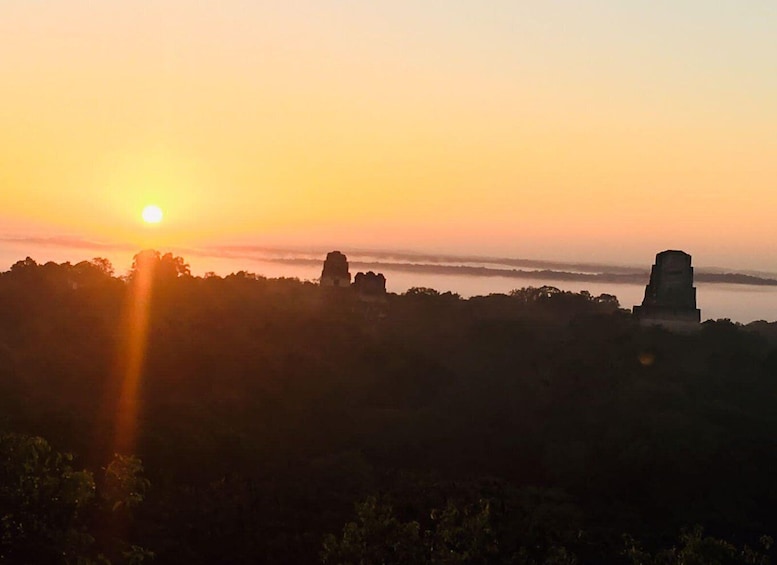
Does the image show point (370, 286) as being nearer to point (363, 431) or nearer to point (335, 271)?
point (335, 271)

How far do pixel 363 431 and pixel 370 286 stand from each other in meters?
24.6

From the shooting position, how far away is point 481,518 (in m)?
18.0

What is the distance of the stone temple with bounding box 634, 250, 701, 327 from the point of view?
175 feet

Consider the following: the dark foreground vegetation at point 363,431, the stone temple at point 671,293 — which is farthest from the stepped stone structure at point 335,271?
the stone temple at point 671,293

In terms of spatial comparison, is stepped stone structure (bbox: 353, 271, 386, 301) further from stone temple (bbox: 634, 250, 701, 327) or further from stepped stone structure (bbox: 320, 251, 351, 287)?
stone temple (bbox: 634, 250, 701, 327)

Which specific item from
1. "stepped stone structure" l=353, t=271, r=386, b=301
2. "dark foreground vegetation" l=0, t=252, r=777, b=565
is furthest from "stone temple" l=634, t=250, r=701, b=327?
"stepped stone structure" l=353, t=271, r=386, b=301

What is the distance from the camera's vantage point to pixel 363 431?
38.3m

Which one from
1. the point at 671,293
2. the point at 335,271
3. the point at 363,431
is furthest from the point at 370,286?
the point at 363,431

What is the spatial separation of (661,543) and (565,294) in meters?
52.6

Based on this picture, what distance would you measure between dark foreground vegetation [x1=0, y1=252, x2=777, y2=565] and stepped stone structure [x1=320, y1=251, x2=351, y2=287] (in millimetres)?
2041

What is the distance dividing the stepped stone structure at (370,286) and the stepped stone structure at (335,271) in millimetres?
2733

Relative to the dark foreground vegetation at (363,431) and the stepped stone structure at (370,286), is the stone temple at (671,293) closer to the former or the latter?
the dark foreground vegetation at (363,431)

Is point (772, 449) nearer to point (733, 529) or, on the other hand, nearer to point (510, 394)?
point (733, 529)

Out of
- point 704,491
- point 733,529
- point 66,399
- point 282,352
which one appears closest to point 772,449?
point 704,491
